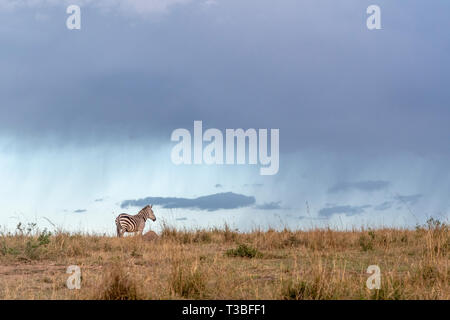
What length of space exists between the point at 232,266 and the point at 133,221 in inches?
501

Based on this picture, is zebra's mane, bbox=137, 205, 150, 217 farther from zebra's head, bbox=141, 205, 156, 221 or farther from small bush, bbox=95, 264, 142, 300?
small bush, bbox=95, 264, 142, 300

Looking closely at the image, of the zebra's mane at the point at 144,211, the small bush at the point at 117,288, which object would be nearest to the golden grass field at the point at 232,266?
the small bush at the point at 117,288

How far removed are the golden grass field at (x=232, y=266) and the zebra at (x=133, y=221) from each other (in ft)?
14.3

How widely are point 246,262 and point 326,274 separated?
3861 millimetres

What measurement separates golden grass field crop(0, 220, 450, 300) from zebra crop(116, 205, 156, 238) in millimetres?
4344

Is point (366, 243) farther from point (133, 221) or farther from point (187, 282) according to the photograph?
point (133, 221)

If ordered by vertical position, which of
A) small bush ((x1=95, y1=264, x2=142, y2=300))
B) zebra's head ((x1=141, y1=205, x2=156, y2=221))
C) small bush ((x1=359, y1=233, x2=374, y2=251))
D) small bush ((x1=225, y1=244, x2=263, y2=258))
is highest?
zebra's head ((x1=141, y1=205, x2=156, y2=221))

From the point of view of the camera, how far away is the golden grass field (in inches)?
300

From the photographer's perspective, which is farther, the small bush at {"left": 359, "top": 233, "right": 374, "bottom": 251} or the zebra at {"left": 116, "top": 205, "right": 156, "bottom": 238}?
the zebra at {"left": 116, "top": 205, "right": 156, "bottom": 238}

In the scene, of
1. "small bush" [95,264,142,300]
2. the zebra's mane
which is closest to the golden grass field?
"small bush" [95,264,142,300]

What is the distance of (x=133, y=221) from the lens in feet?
74.8
